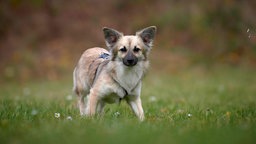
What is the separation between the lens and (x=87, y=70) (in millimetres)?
7562

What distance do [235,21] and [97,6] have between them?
266 inches

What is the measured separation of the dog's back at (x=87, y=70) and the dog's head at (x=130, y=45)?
0.54 meters

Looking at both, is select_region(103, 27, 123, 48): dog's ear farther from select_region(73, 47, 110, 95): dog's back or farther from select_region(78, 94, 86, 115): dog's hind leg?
select_region(78, 94, 86, 115): dog's hind leg

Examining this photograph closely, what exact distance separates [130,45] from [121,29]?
45.2 feet

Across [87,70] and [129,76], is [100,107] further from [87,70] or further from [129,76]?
[87,70]

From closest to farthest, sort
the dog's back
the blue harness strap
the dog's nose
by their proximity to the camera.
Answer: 1. the dog's nose
2. the blue harness strap
3. the dog's back

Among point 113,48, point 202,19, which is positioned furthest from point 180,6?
point 113,48

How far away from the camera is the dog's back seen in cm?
734

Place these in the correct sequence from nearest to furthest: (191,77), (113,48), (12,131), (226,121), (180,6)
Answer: (12,131), (226,121), (113,48), (191,77), (180,6)

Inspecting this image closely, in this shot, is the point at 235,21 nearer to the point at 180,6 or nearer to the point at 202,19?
the point at 202,19

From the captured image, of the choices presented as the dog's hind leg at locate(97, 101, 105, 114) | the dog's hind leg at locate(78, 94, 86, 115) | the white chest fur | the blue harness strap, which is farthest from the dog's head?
the dog's hind leg at locate(78, 94, 86, 115)

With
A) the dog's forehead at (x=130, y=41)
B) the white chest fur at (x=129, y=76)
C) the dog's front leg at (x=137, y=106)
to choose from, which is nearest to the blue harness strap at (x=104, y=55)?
the dog's forehead at (x=130, y=41)

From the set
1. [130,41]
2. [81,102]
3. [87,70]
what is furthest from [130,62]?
[81,102]

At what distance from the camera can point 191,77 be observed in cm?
1566
